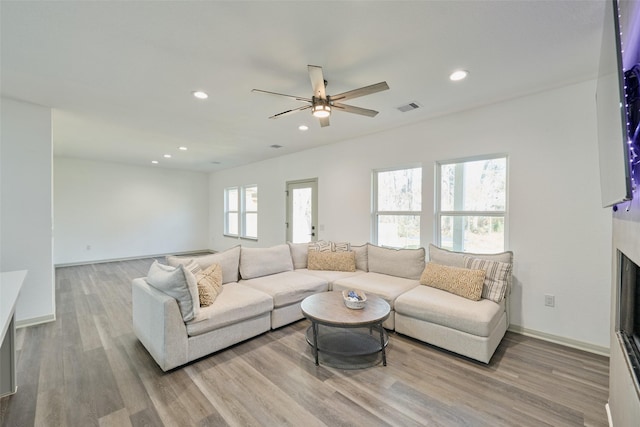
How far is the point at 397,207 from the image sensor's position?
4.23 m

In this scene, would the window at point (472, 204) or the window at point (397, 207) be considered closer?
the window at point (472, 204)

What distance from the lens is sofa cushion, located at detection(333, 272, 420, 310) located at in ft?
10.0

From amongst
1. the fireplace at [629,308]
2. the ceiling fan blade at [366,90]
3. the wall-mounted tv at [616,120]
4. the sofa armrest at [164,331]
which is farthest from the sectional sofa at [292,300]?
the ceiling fan blade at [366,90]

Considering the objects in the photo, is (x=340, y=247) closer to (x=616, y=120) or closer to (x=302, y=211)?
(x=302, y=211)

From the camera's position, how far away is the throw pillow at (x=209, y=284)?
8.50 feet

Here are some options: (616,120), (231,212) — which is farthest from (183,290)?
(231,212)

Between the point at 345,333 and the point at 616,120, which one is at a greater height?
the point at 616,120

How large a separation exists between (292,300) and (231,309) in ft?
2.69

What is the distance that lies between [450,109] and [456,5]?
188 centimetres

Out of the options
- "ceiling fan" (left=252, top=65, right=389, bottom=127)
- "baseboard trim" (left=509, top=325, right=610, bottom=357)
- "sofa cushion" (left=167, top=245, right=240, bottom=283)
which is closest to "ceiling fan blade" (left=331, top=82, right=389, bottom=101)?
"ceiling fan" (left=252, top=65, right=389, bottom=127)

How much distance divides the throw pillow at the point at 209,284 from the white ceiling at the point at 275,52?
6.45ft

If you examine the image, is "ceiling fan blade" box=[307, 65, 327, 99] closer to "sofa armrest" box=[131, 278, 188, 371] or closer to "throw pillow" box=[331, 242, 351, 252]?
"sofa armrest" box=[131, 278, 188, 371]

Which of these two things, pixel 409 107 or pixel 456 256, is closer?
pixel 456 256

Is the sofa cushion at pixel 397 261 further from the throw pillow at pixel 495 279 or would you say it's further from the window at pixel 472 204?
the throw pillow at pixel 495 279
